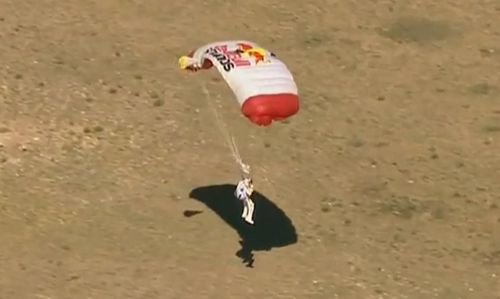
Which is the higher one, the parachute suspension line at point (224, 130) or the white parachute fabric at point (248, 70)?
the white parachute fabric at point (248, 70)

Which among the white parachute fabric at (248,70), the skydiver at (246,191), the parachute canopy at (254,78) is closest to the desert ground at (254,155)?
the skydiver at (246,191)

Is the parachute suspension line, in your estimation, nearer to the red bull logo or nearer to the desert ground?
the desert ground

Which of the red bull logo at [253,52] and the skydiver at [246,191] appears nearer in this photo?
the red bull logo at [253,52]

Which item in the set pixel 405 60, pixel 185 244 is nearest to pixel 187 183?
pixel 185 244

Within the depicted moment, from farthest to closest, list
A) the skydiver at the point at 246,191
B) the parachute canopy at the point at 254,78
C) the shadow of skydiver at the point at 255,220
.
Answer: the shadow of skydiver at the point at 255,220, the skydiver at the point at 246,191, the parachute canopy at the point at 254,78

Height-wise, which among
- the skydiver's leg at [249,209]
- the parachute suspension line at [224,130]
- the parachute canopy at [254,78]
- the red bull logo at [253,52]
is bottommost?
the parachute suspension line at [224,130]

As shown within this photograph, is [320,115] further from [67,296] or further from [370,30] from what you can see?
[67,296]

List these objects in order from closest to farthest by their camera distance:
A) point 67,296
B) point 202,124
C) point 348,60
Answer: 1. point 67,296
2. point 202,124
3. point 348,60

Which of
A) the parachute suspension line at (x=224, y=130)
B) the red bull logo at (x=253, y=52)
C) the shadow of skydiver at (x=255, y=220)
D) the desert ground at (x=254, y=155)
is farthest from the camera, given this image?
the parachute suspension line at (x=224, y=130)

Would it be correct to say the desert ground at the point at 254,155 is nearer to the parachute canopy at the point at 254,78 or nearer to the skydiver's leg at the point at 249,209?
the skydiver's leg at the point at 249,209
